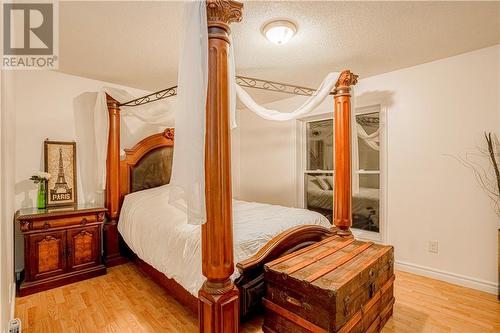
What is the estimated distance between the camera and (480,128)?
8.36 feet

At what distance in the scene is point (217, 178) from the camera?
142 centimetres

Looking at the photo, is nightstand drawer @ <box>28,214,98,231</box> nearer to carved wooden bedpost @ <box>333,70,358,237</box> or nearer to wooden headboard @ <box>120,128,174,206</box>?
wooden headboard @ <box>120,128,174,206</box>

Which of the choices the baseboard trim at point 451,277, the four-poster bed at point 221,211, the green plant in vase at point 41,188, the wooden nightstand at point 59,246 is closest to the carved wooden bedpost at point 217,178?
the four-poster bed at point 221,211

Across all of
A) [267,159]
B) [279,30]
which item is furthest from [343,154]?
[267,159]

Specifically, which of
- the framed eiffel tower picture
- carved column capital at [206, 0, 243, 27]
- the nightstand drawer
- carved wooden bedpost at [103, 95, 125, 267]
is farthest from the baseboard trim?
the framed eiffel tower picture

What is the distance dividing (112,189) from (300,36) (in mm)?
2844

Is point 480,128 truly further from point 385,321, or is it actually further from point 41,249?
point 41,249

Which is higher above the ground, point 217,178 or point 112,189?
point 217,178

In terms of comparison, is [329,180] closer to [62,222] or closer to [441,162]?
[441,162]

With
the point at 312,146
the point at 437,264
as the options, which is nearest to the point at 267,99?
the point at 312,146

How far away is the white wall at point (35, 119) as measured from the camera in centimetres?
281

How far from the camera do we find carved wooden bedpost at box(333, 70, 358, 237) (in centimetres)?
255

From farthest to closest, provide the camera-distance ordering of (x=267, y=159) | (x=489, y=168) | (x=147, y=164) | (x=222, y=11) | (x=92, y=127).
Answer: (x=267, y=159) < (x=147, y=164) < (x=92, y=127) < (x=489, y=168) < (x=222, y=11)

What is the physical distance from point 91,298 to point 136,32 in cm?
250
